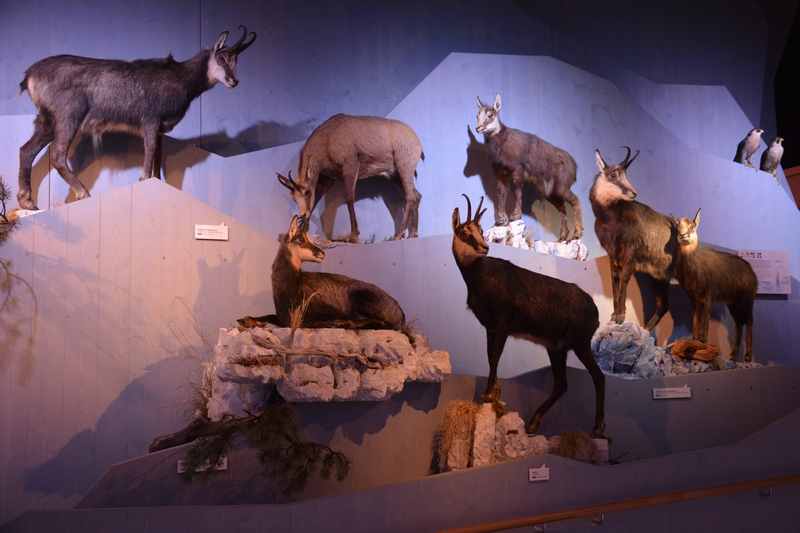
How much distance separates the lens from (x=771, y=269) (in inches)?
240

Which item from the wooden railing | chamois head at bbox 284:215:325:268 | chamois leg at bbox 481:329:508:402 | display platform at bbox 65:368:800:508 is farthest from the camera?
chamois head at bbox 284:215:325:268

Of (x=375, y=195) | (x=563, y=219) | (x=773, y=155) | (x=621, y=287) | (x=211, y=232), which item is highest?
(x=773, y=155)

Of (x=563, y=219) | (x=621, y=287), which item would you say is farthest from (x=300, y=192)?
(x=621, y=287)

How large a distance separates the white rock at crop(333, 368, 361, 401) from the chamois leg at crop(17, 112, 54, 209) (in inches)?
87.2

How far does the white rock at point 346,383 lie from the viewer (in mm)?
3615

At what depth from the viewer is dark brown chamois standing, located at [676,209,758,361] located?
531 centimetres

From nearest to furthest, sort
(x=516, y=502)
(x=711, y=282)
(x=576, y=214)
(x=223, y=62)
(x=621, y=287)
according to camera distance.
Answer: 1. (x=516, y=502)
2. (x=223, y=62)
3. (x=621, y=287)
4. (x=711, y=282)
5. (x=576, y=214)

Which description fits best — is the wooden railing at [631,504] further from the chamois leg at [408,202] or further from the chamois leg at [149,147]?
the chamois leg at [149,147]

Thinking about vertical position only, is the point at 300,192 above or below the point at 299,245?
above

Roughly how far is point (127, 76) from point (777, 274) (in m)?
4.89

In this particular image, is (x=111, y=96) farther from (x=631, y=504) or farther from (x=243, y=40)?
(x=631, y=504)

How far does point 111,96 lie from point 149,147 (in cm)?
37

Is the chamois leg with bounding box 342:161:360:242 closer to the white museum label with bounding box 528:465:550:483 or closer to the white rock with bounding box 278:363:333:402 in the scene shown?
the white rock with bounding box 278:363:333:402

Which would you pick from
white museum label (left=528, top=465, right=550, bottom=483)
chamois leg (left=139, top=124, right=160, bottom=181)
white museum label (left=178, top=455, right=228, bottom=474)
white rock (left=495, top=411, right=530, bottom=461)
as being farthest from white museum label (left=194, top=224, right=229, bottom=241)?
white museum label (left=528, top=465, right=550, bottom=483)
